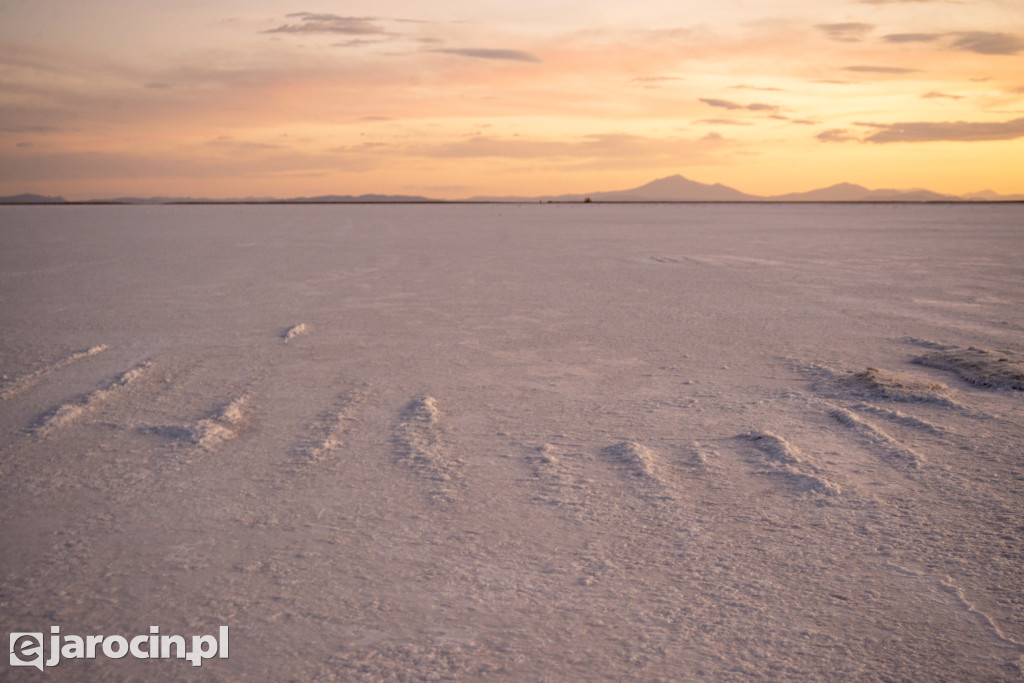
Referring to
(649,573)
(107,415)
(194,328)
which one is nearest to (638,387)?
(649,573)

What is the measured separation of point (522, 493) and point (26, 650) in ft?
5.69

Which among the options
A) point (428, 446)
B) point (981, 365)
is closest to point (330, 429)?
point (428, 446)

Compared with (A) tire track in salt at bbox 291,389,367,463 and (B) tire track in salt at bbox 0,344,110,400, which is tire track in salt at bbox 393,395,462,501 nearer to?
(A) tire track in salt at bbox 291,389,367,463

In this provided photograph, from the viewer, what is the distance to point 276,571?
7.85 ft

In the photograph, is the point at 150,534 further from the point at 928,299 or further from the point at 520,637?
the point at 928,299

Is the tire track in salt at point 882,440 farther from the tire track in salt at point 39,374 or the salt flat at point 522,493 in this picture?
the tire track in salt at point 39,374

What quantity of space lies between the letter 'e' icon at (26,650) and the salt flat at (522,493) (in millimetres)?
46

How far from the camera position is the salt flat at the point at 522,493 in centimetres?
206

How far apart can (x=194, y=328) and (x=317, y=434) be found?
3334mm

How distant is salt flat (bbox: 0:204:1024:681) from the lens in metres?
2.06

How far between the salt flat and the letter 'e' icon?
1.8 inches

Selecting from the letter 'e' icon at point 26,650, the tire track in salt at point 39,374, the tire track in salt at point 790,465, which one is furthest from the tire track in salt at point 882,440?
the tire track in salt at point 39,374

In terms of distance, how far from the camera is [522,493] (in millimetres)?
3014

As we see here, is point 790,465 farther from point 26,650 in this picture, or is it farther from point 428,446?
point 26,650
